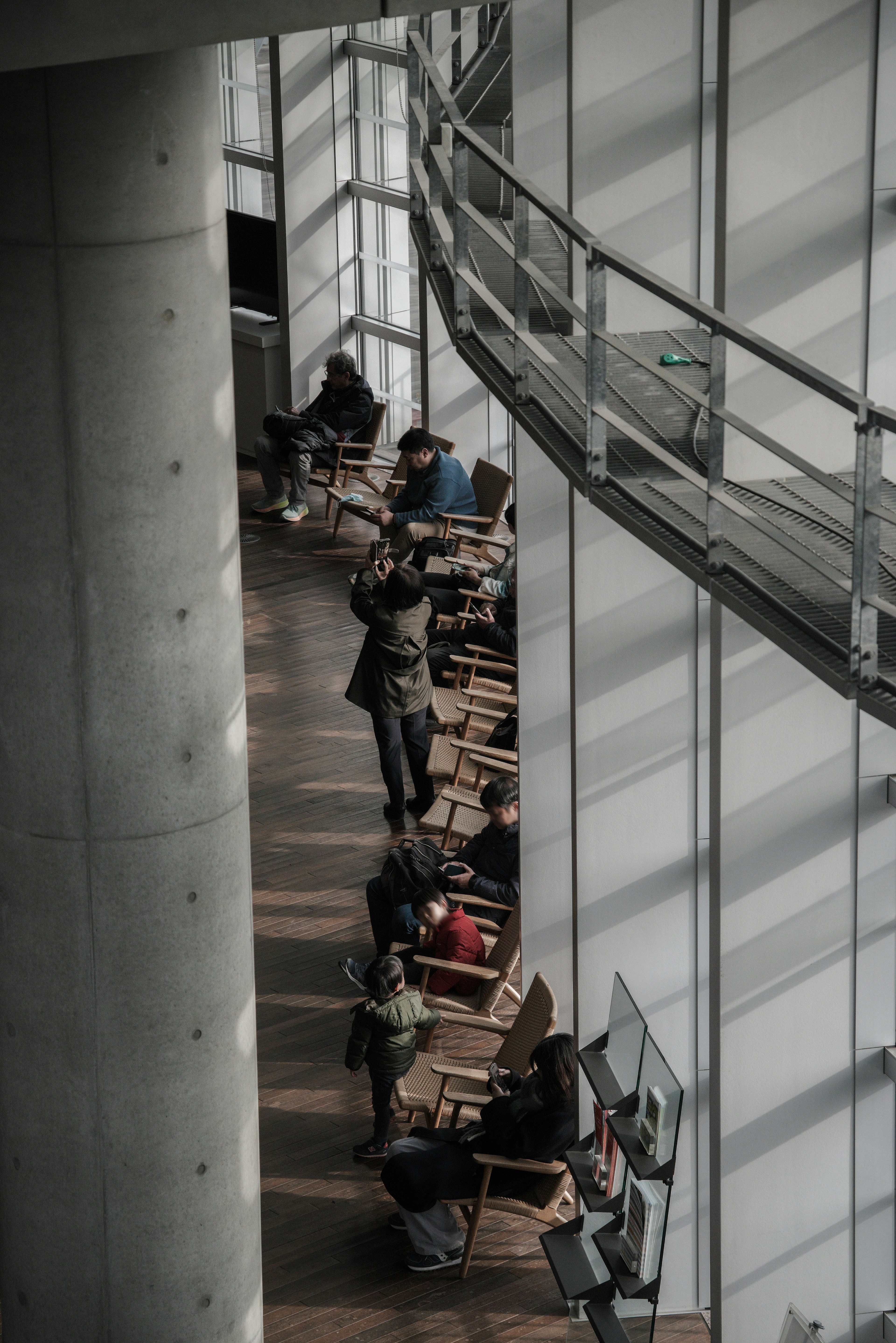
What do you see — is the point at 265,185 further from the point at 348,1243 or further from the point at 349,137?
the point at 348,1243

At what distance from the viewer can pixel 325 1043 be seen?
307 inches

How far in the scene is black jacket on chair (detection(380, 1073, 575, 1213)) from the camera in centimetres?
632

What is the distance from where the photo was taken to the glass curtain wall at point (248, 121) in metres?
15.6

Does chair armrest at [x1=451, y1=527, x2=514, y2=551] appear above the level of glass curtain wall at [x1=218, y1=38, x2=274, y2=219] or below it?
below

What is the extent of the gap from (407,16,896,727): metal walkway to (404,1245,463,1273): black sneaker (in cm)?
326

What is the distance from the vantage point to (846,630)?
3.70 m

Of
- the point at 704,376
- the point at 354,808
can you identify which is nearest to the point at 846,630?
the point at 704,376

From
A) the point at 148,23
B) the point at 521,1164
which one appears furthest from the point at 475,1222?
the point at 148,23

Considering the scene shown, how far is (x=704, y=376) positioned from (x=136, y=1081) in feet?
8.84

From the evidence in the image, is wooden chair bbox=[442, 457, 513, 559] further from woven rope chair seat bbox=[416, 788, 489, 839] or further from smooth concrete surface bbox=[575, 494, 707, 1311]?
smooth concrete surface bbox=[575, 494, 707, 1311]

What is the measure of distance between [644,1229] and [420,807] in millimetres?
4507

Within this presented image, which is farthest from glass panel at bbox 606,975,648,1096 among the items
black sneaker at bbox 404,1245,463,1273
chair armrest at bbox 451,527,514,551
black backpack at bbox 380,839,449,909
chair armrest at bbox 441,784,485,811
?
chair armrest at bbox 451,527,514,551

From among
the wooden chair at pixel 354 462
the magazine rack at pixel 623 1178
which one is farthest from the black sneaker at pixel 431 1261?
the wooden chair at pixel 354 462

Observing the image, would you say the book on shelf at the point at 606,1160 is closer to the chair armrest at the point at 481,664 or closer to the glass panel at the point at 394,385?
the chair armrest at the point at 481,664
